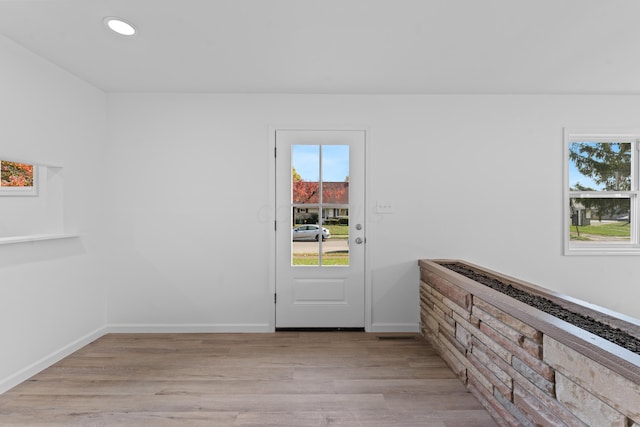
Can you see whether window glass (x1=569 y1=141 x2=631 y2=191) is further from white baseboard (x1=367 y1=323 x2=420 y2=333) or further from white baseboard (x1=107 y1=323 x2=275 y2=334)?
white baseboard (x1=107 y1=323 x2=275 y2=334)

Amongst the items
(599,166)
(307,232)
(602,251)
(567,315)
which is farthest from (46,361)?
(599,166)

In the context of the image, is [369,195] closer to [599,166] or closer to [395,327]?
[395,327]

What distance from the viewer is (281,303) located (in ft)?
11.0

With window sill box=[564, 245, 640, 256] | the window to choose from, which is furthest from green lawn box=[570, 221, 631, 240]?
window sill box=[564, 245, 640, 256]

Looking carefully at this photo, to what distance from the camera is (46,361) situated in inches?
102

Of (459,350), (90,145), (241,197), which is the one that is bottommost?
(459,350)

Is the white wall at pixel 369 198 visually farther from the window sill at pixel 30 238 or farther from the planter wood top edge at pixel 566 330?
the planter wood top edge at pixel 566 330

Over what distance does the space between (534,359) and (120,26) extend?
9.72ft

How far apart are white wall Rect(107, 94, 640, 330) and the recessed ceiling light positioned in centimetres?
108

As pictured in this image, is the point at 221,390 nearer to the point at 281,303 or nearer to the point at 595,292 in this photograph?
the point at 281,303

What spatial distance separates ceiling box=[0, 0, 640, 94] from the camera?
1966 millimetres

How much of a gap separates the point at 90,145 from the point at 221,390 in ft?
7.98

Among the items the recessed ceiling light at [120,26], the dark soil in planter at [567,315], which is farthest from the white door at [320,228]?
the recessed ceiling light at [120,26]

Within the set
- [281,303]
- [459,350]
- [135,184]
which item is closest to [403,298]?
[459,350]
